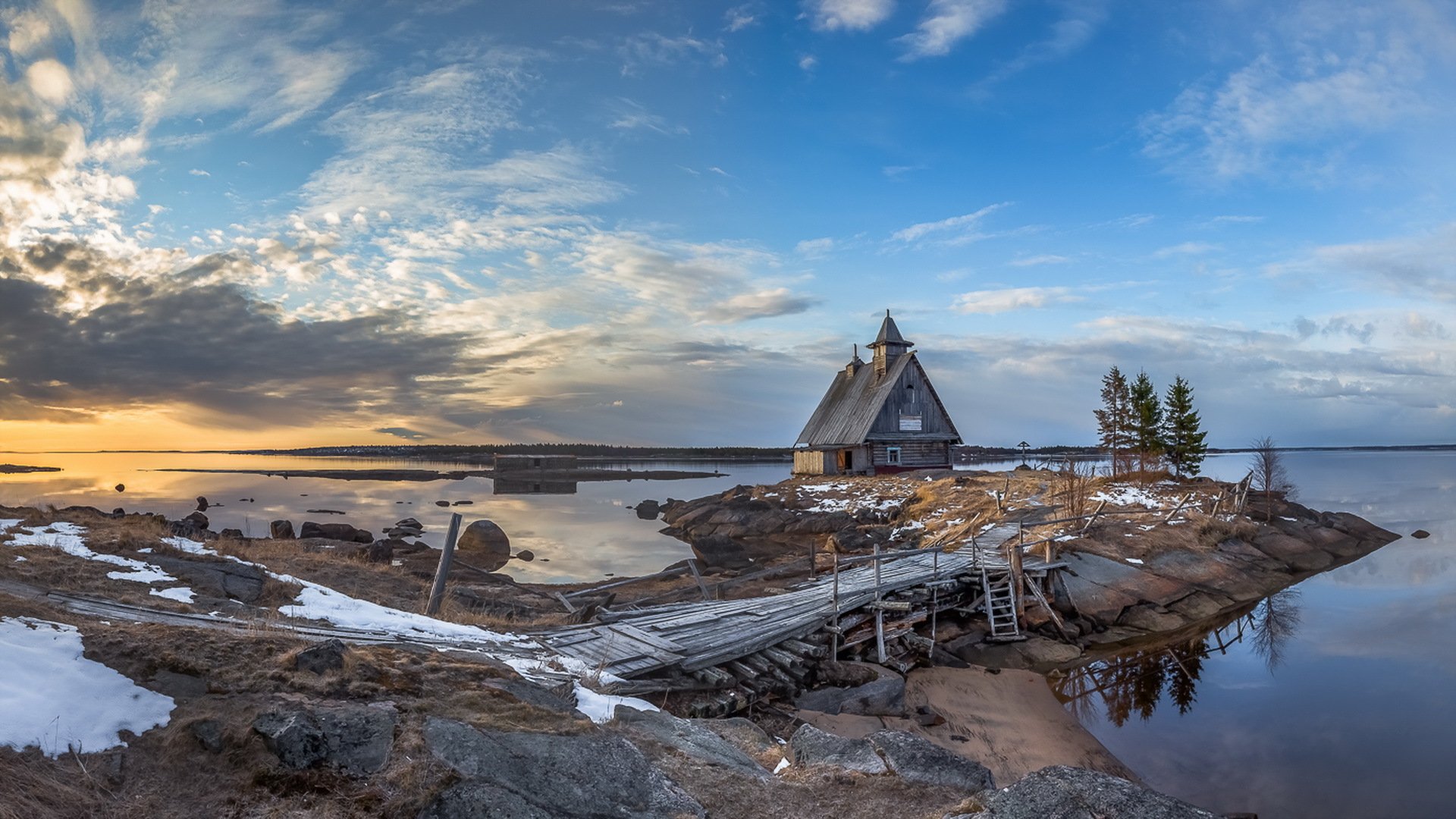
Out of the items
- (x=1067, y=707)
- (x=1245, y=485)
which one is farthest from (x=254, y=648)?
(x=1245, y=485)

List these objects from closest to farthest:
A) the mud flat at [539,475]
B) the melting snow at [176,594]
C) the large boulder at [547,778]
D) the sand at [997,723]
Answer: the large boulder at [547,778] < the melting snow at [176,594] < the sand at [997,723] < the mud flat at [539,475]

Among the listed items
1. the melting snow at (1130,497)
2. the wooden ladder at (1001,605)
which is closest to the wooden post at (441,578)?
the wooden ladder at (1001,605)

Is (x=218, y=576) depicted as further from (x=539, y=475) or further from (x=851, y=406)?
(x=539, y=475)

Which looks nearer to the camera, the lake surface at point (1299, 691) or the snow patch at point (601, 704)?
the snow patch at point (601, 704)

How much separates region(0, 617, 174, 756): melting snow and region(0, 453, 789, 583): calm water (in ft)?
65.2

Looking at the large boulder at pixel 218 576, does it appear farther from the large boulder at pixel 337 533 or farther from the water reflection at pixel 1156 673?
the water reflection at pixel 1156 673

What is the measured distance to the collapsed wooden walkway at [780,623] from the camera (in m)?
12.3

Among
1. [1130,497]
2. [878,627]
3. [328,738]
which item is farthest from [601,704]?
[1130,497]

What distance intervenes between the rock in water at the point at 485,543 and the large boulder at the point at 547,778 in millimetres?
24601

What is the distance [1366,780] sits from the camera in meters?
13.1

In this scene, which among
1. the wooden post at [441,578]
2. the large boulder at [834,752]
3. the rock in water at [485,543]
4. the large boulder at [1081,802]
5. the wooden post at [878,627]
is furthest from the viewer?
the rock in water at [485,543]

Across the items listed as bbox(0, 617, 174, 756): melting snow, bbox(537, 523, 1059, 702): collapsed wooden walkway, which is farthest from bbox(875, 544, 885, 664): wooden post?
bbox(0, 617, 174, 756): melting snow

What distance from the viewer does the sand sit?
13.1m

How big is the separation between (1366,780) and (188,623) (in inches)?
744
